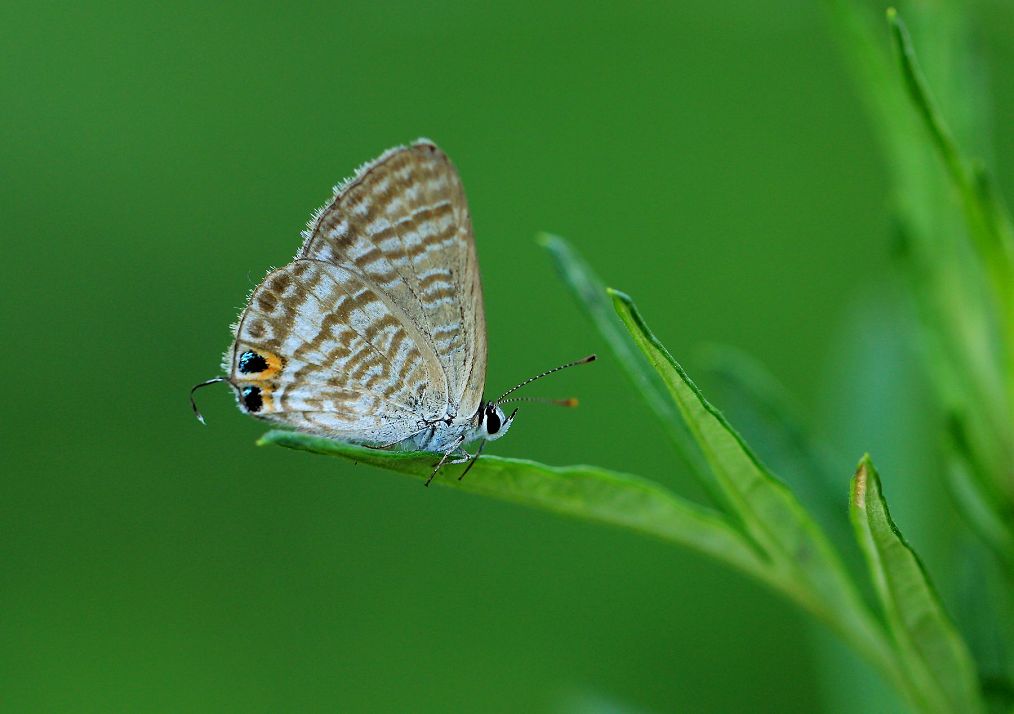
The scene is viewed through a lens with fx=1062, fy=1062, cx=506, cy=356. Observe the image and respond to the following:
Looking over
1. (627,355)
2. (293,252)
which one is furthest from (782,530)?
(293,252)

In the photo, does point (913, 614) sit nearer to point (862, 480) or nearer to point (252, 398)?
point (862, 480)

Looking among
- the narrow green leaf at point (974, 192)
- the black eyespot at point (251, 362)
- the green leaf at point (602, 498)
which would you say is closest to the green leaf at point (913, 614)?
the green leaf at point (602, 498)

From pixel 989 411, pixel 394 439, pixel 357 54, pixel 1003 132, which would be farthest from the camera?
pixel 357 54

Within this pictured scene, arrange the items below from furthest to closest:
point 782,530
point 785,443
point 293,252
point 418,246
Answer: point 293,252 < point 418,246 < point 785,443 < point 782,530

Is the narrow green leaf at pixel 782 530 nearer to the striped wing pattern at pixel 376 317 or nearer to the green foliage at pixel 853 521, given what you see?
the green foliage at pixel 853 521

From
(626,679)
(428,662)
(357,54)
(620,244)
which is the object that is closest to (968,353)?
(626,679)

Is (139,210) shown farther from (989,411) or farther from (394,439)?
(989,411)

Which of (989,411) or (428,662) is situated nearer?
(989,411)
